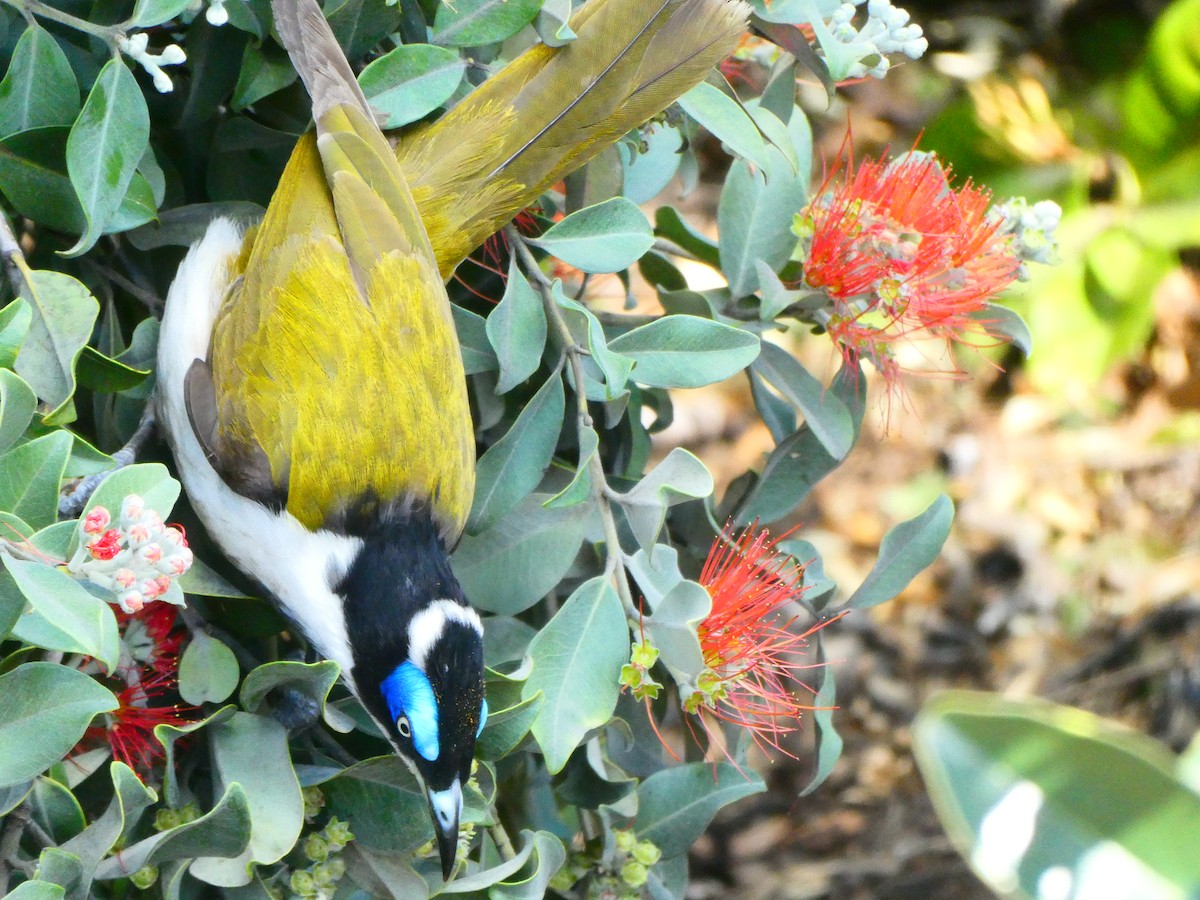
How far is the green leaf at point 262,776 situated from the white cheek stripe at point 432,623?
22 centimetres

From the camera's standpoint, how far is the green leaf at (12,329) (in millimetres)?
1354

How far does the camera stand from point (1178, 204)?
4.65 meters

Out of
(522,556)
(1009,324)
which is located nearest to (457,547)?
(522,556)

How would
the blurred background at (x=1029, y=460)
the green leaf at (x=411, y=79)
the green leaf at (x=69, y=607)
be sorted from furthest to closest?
the blurred background at (x=1029, y=460), the green leaf at (x=411, y=79), the green leaf at (x=69, y=607)

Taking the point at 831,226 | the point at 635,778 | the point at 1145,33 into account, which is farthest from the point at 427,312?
the point at 1145,33

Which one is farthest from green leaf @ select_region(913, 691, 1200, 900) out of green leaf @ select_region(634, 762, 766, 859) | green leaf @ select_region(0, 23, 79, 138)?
green leaf @ select_region(0, 23, 79, 138)

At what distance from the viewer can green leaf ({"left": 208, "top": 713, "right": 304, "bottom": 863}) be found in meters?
1.36

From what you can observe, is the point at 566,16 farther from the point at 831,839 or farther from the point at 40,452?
the point at 831,839

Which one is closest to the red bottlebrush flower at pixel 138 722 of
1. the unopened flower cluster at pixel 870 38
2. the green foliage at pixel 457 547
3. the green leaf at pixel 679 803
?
the green foliage at pixel 457 547

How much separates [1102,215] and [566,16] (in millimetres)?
3628

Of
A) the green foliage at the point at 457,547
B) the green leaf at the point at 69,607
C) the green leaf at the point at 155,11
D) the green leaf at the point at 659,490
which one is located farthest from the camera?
the green leaf at the point at 659,490

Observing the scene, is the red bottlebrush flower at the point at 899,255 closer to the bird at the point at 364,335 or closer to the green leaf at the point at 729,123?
the green leaf at the point at 729,123

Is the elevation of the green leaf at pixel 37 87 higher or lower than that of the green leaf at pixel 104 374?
higher

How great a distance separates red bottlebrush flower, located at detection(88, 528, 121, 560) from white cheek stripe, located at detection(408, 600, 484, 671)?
493 millimetres
